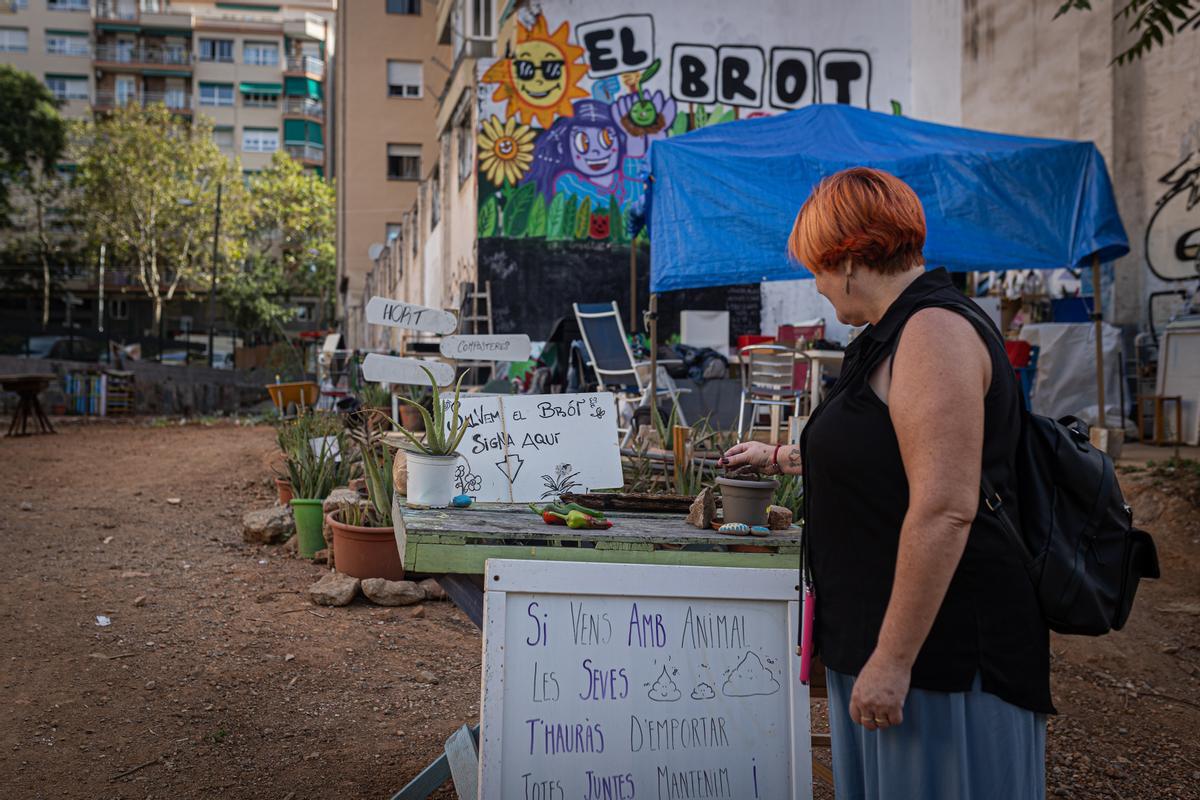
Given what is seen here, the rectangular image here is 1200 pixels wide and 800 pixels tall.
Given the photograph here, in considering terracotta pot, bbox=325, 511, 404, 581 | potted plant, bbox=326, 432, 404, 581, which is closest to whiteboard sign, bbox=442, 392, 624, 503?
potted plant, bbox=326, 432, 404, 581

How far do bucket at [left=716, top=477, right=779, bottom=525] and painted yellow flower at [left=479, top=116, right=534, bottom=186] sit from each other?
1220cm

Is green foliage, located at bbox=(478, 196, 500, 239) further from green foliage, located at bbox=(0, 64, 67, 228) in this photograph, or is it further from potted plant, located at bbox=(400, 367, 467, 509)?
green foliage, located at bbox=(0, 64, 67, 228)

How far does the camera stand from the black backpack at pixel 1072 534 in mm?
1667

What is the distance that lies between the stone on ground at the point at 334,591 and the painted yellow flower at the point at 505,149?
9763 mm

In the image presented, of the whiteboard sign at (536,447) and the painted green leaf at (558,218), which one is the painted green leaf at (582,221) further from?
the whiteboard sign at (536,447)

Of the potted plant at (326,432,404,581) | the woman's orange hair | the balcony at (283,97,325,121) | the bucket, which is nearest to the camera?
the woman's orange hair

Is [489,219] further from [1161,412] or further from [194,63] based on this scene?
[194,63]

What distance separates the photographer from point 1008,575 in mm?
1653

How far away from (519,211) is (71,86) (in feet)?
160

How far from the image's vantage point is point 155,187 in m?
35.2

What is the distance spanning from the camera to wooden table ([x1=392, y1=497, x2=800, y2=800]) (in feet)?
7.34

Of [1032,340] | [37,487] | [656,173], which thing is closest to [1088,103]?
[1032,340]

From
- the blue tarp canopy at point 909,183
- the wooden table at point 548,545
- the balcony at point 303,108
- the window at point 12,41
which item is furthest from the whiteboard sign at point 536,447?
the window at point 12,41

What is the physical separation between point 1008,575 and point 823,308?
42.5 feet
